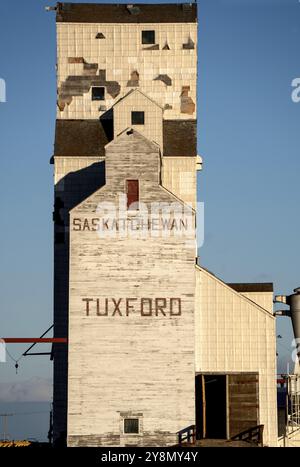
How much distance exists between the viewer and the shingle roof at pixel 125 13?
9956 centimetres

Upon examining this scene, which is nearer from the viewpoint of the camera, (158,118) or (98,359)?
(98,359)

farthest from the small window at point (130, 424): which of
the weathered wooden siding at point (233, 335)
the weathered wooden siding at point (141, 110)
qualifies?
the weathered wooden siding at point (141, 110)

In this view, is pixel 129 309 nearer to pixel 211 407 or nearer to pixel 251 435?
pixel 211 407

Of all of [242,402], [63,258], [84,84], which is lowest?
[242,402]

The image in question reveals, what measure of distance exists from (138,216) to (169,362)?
32.0 ft

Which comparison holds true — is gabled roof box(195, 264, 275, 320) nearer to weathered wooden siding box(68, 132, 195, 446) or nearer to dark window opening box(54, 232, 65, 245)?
weathered wooden siding box(68, 132, 195, 446)

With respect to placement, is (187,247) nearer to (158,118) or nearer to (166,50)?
(158,118)

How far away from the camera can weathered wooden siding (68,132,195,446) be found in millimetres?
84438

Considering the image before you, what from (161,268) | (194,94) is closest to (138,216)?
(161,268)

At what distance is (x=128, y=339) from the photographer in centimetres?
8512

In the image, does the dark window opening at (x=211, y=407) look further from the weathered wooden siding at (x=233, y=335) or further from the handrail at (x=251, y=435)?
the weathered wooden siding at (x=233, y=335)

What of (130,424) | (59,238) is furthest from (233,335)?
(59,238)

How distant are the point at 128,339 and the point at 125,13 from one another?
91.3 ft

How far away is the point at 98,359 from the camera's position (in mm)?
84812
